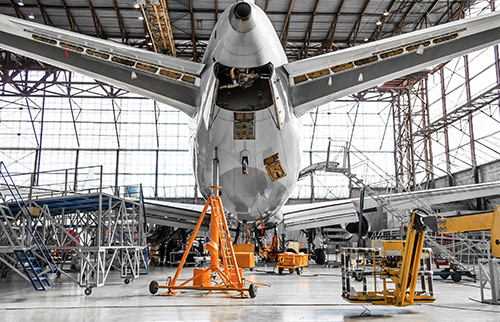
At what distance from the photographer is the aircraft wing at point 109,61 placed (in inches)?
306

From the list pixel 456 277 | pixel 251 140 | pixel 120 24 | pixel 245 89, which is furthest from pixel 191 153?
pixel 120 24

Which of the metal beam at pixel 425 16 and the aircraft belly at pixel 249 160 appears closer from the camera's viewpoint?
the aircraft belly at pixel 249 160

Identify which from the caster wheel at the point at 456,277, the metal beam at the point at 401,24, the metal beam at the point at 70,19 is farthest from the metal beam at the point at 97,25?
the caster wheel at the point at 456,277

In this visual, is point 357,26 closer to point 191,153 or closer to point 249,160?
point 191,153

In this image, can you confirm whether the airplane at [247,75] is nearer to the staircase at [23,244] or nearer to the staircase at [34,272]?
the staircase at [23,244]

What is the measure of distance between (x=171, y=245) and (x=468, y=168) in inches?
897

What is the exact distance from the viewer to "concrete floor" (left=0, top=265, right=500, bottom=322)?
680 cm

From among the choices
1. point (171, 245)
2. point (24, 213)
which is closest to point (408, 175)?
point (171, 245)

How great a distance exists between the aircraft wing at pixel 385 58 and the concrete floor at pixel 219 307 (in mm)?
4892

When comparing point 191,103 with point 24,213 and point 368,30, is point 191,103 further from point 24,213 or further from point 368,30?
point 368,30

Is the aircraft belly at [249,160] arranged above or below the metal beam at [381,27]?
below

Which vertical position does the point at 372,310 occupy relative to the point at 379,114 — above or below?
below

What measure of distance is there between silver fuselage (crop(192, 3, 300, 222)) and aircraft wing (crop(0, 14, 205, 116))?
1.81 ft

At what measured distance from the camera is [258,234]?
17.3 meters
